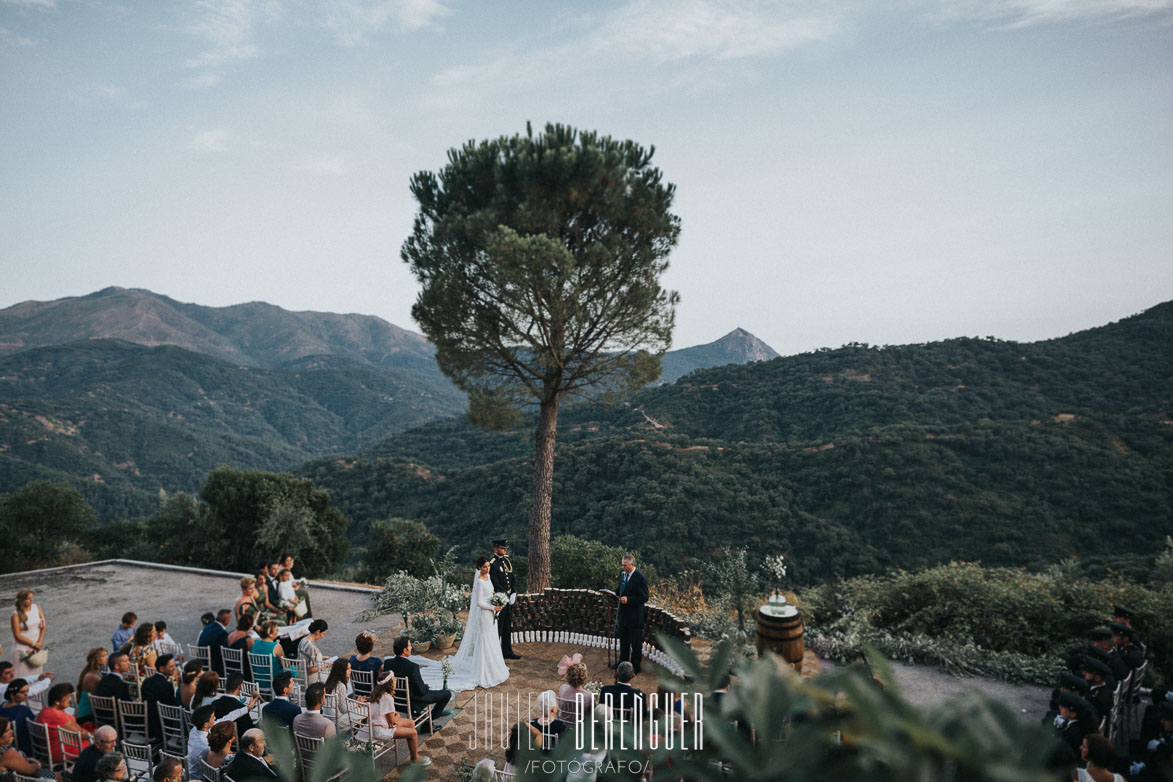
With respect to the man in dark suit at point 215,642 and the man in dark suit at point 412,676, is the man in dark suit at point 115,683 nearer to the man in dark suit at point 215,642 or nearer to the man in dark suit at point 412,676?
the man in dark suit at point 215,642

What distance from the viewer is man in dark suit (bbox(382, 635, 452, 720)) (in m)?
5.72

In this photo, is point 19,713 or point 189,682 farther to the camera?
point 189,682

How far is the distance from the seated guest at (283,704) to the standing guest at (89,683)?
2.01 meters

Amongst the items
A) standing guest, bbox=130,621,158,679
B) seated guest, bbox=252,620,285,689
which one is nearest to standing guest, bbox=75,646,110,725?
standing guest, bbox=130,621,158,679

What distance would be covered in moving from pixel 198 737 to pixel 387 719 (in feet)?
4.84

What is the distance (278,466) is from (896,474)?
61544 millimetres

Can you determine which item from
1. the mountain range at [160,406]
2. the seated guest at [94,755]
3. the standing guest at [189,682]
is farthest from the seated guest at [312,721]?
the mountain range at [160,406]

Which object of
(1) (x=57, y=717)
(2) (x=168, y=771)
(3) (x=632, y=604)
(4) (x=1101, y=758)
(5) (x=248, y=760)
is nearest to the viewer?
(2) (x=168, y=771)

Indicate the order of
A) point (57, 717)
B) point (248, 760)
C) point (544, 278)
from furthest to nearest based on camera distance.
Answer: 1. point (544, 278)
2. point (57, 717)
3. point (248, 760)

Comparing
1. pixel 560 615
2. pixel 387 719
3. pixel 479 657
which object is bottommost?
pixel 560 615

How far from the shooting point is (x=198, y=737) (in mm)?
4691

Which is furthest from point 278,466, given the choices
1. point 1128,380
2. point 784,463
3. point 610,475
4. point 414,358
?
point 414,358

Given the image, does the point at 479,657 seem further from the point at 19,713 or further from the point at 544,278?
the point at 544,278

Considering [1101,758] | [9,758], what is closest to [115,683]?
[9,758]
